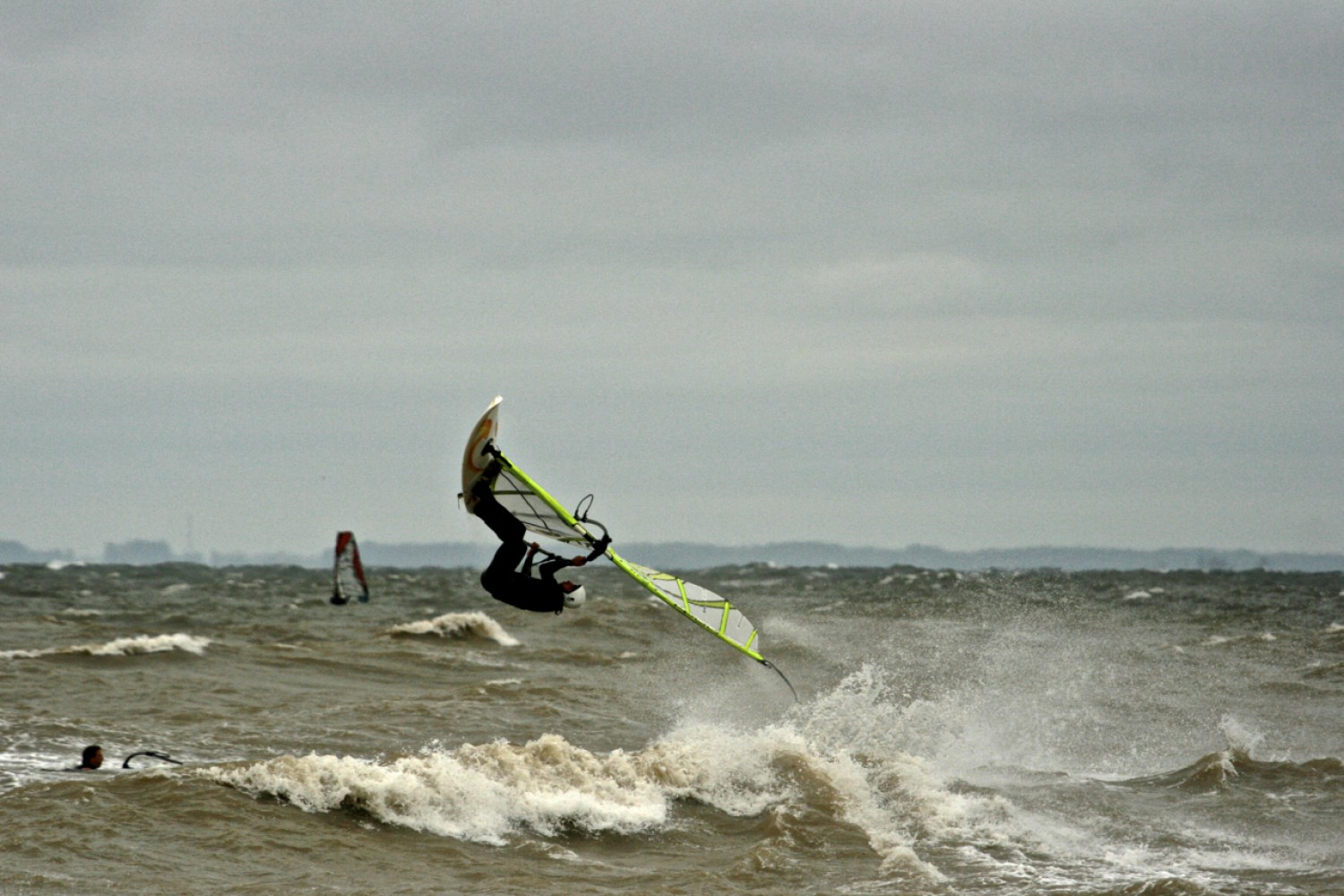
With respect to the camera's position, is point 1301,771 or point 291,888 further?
point 1301,771

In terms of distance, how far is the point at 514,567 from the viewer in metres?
9.96

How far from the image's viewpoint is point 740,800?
11.2 meters

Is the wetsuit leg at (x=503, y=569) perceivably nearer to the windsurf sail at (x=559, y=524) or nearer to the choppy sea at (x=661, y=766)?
the windsurf sail at (x=559, y=524)

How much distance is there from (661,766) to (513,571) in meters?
2.71

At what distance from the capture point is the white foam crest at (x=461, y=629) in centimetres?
2403

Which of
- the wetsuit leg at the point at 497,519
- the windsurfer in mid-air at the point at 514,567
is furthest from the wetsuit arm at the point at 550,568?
the wetsuit leg at the point at 497,519

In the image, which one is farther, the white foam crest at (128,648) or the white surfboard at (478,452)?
the white foam crest at (128,648)

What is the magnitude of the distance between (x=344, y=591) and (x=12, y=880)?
91.7ft

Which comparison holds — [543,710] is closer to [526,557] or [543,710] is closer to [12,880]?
[526,557]

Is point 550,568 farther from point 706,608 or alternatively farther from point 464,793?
point 706,608

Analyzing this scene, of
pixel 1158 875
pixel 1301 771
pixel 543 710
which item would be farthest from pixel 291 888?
pixel 1301 771

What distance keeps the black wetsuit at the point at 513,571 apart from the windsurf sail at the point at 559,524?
13cm

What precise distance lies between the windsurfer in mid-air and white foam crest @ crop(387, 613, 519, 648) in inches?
547

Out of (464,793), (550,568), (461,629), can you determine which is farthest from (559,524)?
(461,629)
